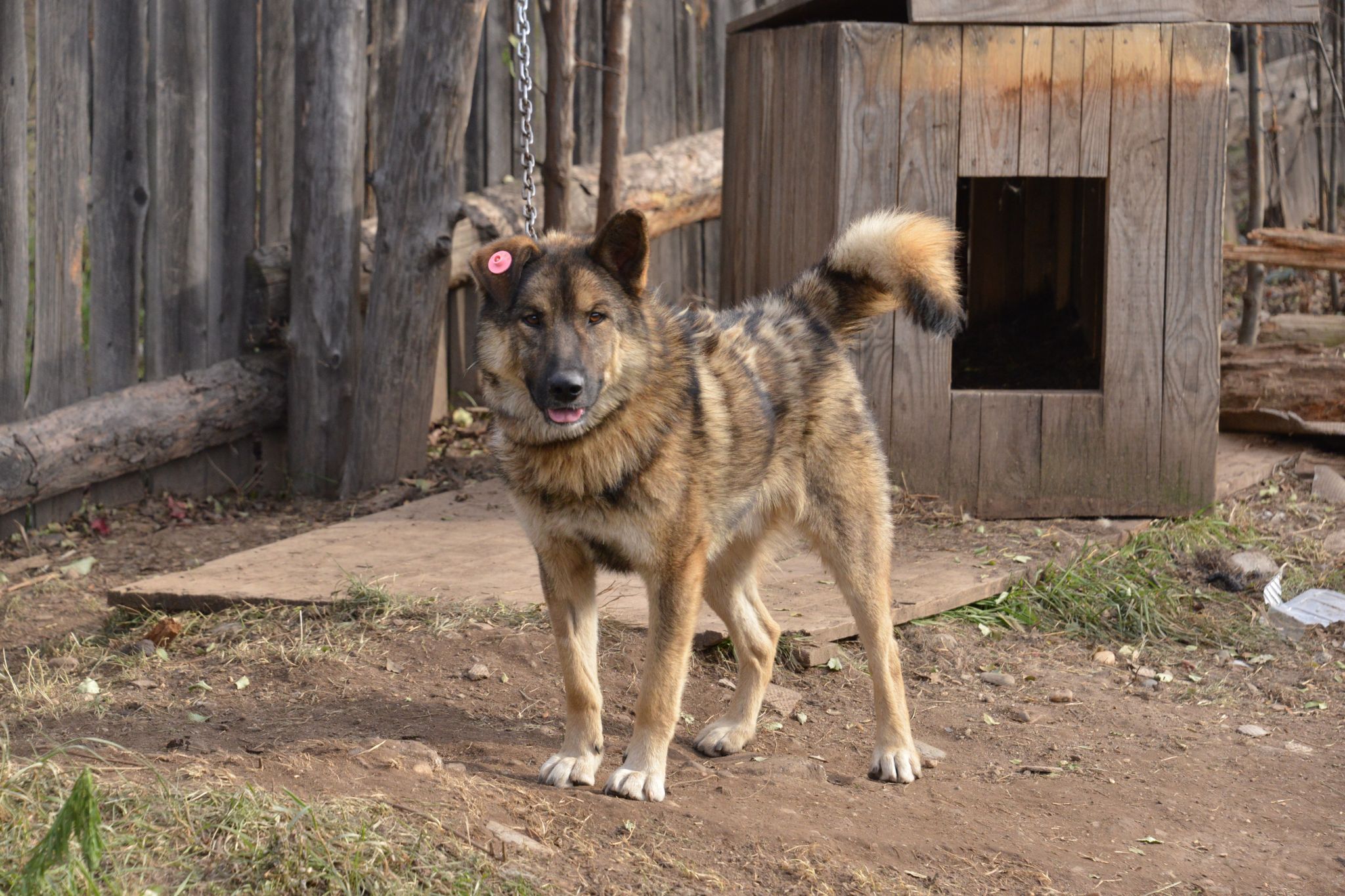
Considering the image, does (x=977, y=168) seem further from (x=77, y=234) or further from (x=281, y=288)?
(x=77, y=234)

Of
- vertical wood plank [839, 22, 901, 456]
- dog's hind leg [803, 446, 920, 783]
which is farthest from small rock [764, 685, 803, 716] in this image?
vertical wood plank [839, 22, 901, 456]

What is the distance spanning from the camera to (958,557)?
6094 mm

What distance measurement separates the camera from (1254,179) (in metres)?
9.20

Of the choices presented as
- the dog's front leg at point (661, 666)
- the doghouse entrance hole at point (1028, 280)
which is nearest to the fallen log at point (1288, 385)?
the doghouse entrance hole at point (1028, 280)

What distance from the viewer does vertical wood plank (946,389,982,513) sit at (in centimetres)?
677

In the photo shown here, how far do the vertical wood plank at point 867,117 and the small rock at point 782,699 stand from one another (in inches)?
76.5

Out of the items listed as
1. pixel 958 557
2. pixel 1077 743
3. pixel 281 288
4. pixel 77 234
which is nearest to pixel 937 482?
pixel 958 557

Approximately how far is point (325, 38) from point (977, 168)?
3521 mm

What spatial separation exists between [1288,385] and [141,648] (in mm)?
6491

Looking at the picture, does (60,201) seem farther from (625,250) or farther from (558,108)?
(625,250)

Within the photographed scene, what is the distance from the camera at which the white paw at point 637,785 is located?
12.6 ft

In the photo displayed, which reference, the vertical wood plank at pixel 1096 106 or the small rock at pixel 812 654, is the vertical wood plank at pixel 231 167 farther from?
the vertical wood plank at pixel 1096 106

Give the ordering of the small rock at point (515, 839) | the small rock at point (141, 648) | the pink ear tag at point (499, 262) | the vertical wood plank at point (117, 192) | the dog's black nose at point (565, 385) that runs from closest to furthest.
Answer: the small rock at point (515, 839) < the dog's black nose at point (565, 385) < the pink ear tag at point (499, 262) < the small rock at point (141, 648) < the vertical wood plank at point (117, 192)

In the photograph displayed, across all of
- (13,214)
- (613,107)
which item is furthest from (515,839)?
(613,107)
